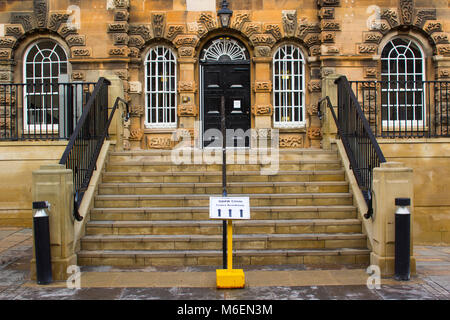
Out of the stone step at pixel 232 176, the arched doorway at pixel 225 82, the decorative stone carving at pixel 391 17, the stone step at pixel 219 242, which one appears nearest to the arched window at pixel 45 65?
the arched doorway at pixel 225 82

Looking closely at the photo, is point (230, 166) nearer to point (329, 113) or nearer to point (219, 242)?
point (219, 242)

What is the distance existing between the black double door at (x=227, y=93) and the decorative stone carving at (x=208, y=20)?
1.02 meters

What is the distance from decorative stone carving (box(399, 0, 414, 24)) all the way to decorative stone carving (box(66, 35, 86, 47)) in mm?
8279

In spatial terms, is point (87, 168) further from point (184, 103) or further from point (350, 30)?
point (350, 30)

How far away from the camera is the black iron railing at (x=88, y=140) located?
818 cm

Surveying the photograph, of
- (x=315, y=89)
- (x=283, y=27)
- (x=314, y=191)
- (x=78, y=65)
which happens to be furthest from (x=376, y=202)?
(x=78, y=65)

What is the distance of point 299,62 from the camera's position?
1331 centimetres

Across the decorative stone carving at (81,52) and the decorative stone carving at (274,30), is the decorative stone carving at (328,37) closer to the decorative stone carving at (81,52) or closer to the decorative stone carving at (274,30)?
the decorative stone carving at (274,30)

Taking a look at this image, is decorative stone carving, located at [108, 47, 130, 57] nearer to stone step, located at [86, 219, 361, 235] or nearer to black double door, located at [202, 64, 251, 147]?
black double door, located at [202, 64, 251, 147]

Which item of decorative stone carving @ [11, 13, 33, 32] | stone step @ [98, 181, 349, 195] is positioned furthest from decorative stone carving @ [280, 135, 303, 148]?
decorative stone carving @ [11, 13, 33, 32]

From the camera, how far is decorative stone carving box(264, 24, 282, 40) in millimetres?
13023

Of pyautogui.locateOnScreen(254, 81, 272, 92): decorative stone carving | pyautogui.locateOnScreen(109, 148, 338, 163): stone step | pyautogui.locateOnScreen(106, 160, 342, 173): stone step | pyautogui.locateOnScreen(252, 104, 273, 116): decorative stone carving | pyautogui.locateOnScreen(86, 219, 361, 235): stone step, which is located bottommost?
pyautogui.locateOnScreen(86, 219, 361, 235): stone step

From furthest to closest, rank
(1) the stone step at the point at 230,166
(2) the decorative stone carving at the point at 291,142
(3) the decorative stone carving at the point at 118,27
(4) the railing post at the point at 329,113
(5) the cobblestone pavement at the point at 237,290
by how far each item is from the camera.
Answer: (2) the decorative stone carving at the point at 291,142 < (3) the decorative stone carving at the point at 118,27 < (4) the railing post at the point at 329,113 < (1) the stone step at the point at 230,166 < (5) the cobblestone pavement at the point at 237,290

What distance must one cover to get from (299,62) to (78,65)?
19.1ft
